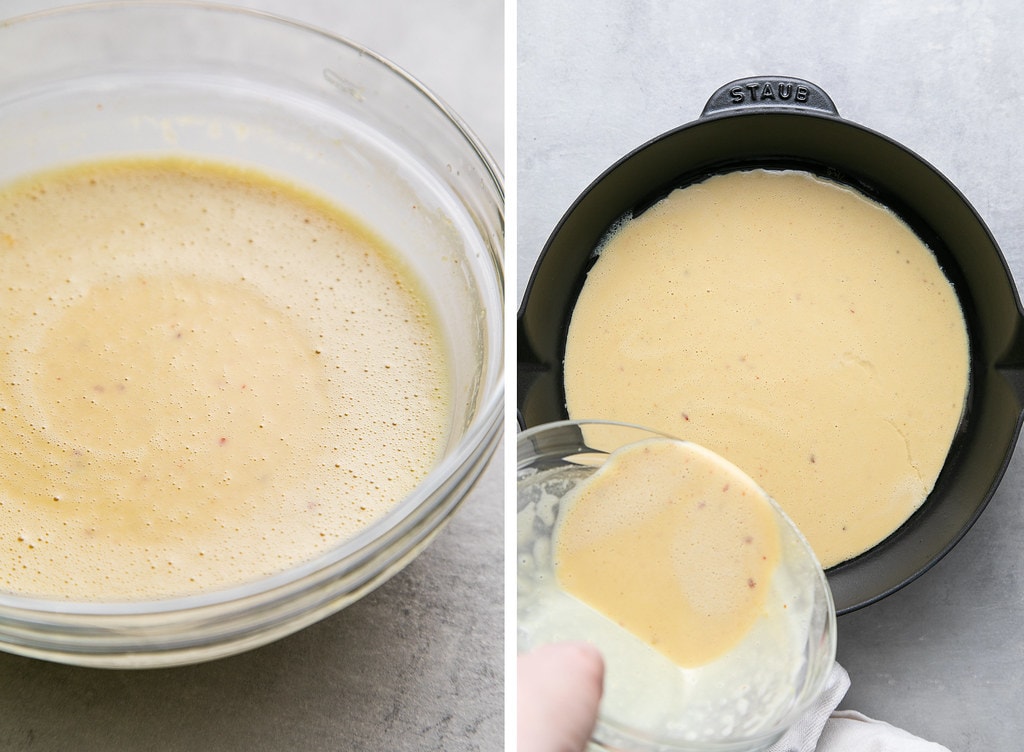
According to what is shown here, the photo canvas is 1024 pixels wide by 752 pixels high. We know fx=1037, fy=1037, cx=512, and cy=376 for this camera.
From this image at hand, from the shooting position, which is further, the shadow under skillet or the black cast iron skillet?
the black cast iron skillet

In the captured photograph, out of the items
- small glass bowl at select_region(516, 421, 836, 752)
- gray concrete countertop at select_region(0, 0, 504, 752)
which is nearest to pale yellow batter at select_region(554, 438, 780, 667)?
Answer: small glass bowl at select_region(516, 421, 836, 752)

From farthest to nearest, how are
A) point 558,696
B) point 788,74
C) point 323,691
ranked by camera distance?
point 788,74 → point 323,691 → point 558,696

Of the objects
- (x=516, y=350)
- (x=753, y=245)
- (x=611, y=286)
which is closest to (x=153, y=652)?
(x=516, y=350)

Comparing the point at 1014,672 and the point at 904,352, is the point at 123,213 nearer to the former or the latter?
the point at 904,352

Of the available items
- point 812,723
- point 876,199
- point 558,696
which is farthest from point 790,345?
point 558,696

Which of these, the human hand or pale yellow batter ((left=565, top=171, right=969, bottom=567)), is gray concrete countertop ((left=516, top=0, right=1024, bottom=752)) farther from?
the human hand

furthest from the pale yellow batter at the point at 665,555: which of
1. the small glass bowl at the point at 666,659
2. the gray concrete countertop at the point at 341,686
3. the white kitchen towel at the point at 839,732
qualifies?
the white kitchen towel at the point at 839,732

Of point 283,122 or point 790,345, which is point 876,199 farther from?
point 283,122
